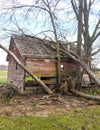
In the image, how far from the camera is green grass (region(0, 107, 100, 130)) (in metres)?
9.52

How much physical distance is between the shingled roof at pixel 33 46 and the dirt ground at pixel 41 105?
148 inches

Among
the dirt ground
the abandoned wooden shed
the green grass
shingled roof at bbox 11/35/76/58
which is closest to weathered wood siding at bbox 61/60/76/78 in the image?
the abandoned wooden shed

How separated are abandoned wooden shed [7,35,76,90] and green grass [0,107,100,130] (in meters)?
6.53

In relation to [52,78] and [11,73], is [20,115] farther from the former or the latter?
[11,73]

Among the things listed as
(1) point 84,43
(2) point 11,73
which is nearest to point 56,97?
(1) point 84,43

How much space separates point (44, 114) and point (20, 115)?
3.49 ft

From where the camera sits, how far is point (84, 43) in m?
18.2

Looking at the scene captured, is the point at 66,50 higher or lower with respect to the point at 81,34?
lower

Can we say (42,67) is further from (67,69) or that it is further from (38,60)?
(67,69)

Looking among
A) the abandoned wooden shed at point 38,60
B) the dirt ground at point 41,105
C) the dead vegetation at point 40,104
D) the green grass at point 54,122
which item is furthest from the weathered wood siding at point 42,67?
the green grass at point 54,122

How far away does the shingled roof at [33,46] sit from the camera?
1737cm

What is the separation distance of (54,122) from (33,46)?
30.1ft

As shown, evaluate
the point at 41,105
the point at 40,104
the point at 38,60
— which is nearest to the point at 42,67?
the point at 38,60

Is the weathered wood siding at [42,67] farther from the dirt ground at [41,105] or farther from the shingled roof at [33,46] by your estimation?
the dirt ground at [41,105]
